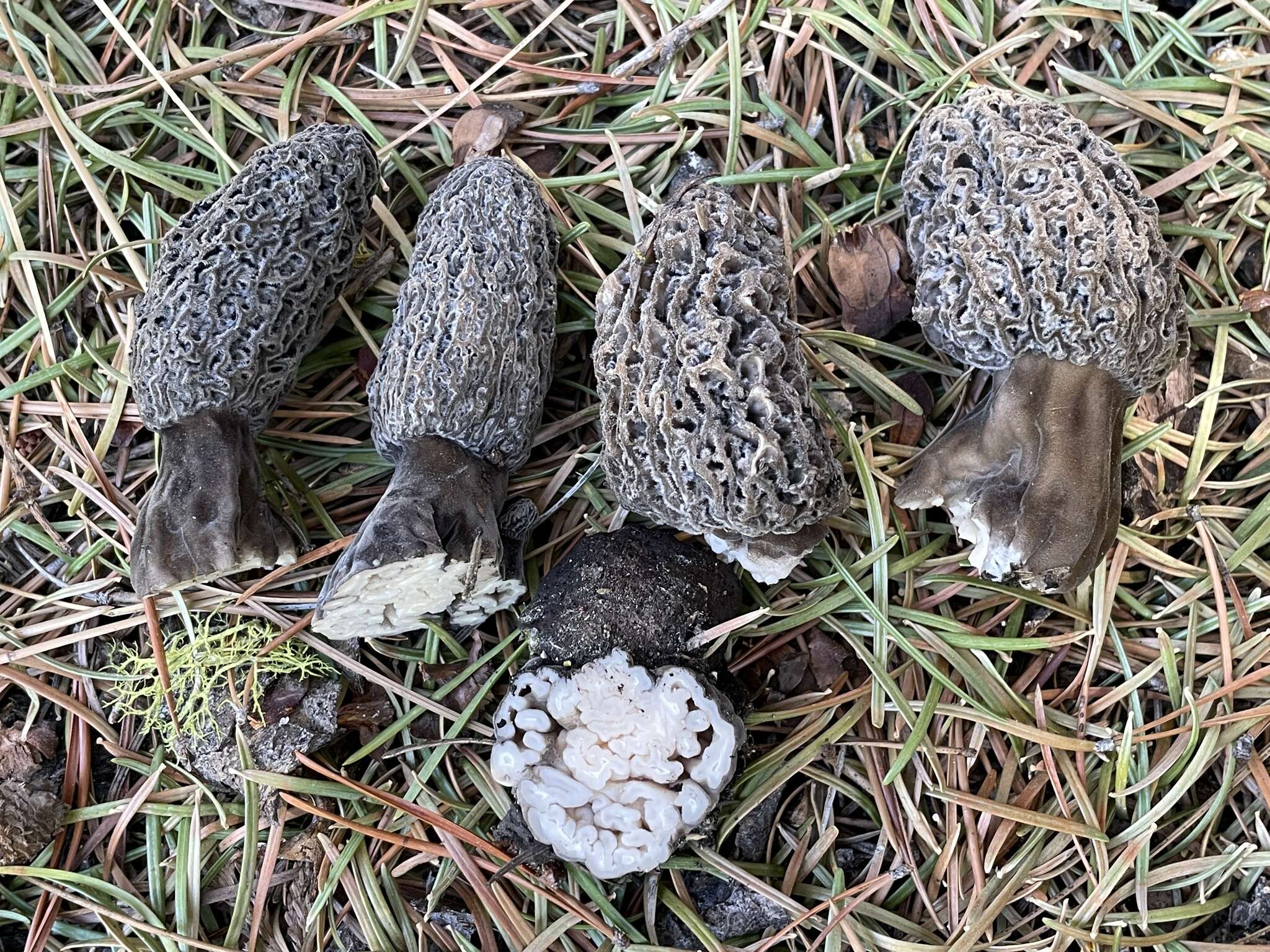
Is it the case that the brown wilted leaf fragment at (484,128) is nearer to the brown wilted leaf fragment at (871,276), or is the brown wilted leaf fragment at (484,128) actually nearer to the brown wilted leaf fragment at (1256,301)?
the brown wilted leaf fragment at (871,276)

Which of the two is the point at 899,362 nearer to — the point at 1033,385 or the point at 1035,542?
the point at 1033,385

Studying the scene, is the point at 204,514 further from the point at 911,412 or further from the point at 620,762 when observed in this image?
the point at 911,412

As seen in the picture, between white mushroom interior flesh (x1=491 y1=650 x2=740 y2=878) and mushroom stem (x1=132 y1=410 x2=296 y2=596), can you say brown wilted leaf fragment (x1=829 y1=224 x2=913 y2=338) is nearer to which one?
white mushroom interior flesh (x1=491 y1=650 x2=740 y2=878)

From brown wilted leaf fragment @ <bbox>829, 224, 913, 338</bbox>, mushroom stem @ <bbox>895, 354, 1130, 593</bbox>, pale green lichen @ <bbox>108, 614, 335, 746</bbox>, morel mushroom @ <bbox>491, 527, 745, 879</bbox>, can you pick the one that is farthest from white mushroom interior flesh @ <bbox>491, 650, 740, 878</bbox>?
brown wilted leaf fragment @ <bbox>829, 224, 913, 338</bbox>

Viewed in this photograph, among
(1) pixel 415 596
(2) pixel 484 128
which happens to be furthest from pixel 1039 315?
(1) pixel 415 596

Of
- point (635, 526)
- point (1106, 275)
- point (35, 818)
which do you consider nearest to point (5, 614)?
point (35, 818)
